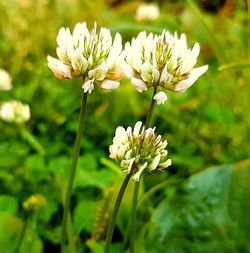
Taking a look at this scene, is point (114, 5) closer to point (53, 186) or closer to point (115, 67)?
point (53, 186)

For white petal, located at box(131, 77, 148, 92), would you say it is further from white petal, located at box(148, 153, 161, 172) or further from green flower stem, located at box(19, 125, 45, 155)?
green flower stem, located at box(19, 125, 45, 155)

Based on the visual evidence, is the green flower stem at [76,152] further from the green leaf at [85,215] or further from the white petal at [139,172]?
the green leaf at [85,215]

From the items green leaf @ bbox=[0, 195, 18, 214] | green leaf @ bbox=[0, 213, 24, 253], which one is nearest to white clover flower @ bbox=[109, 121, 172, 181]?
green leaf @ bbox=[0, 213, 24, 253]

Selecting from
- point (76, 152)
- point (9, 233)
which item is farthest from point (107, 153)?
point (76, 152)

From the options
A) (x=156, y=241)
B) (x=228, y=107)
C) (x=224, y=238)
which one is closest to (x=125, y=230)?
(x=156, y=241)

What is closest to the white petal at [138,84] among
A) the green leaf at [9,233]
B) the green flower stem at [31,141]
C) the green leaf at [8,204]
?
the green leaf at [9,233]

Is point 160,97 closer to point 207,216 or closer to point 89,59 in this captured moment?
point 89,59
